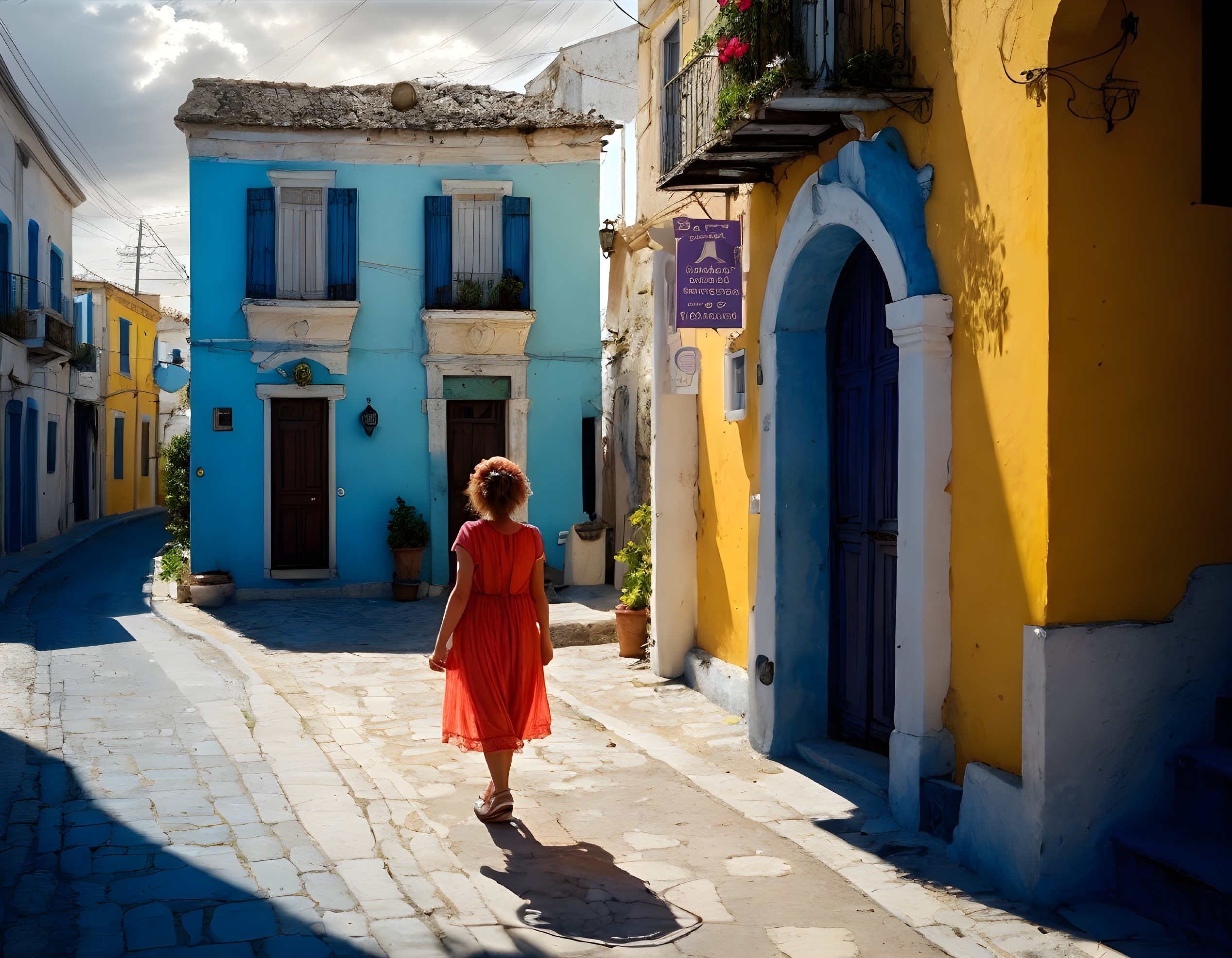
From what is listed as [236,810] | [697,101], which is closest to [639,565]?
[697,101]

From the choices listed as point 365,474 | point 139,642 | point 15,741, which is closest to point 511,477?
point 15,741

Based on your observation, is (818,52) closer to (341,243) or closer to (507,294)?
(507,294)

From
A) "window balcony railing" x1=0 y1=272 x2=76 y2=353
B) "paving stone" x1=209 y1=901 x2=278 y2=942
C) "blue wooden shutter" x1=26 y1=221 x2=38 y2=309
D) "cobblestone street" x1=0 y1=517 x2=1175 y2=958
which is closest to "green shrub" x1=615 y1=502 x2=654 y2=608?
"cobblestone street" x1=0 y1=517 x2=1175 y2=958

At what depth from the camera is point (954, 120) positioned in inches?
201

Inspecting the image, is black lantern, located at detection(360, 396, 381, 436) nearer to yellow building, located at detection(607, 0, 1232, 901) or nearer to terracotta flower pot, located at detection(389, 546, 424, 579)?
terracotta flower pot, located at detection(389, 546, 424, 579)

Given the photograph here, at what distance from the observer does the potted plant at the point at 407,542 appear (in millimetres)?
15188

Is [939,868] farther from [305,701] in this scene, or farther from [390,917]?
[305,701]

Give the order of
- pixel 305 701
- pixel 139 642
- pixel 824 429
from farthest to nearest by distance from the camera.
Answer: pixel 139 642 < pixel 305 701 < pixel 824 429

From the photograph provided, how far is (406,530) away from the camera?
1534 cm

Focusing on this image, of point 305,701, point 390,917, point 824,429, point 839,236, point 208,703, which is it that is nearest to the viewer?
point 390,917

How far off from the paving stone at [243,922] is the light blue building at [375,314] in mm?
11415

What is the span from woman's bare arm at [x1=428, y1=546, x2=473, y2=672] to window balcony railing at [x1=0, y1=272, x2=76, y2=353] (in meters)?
17.2

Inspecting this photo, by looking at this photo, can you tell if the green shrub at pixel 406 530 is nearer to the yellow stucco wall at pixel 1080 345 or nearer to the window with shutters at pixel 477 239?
the window with shutters at pixel 477 239

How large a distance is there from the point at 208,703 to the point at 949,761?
5.22 metres
